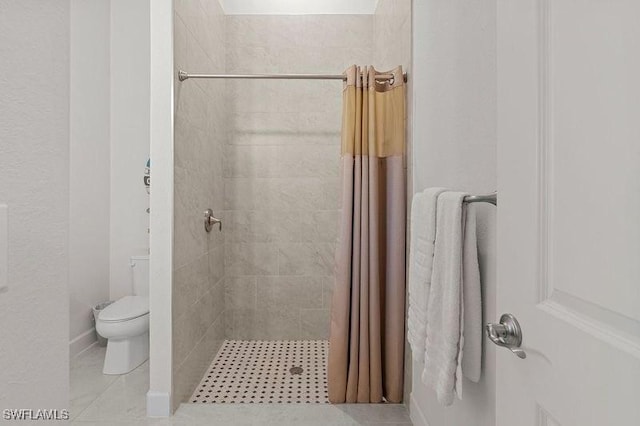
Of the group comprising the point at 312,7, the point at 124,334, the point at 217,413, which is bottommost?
the point at 217,413

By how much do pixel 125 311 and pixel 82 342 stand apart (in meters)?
0.65

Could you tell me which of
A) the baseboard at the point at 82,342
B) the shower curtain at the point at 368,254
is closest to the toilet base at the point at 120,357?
the baseboard at the point at 82,342

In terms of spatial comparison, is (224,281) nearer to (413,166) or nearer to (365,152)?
(365,152)

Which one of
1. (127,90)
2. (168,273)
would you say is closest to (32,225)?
(168,273)

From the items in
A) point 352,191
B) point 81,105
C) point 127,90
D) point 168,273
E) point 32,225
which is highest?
point 127,90

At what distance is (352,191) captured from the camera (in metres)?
2.04

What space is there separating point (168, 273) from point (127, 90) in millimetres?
1904

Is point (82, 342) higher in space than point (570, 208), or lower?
lower

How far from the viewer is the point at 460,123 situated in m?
1.33

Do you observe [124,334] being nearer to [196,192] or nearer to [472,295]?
[196,192]

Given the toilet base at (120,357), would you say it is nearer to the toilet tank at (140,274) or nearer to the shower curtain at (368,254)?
the toilet tank at (140,274)

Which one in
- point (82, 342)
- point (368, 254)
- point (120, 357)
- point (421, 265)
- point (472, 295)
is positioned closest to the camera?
point (472, 295)

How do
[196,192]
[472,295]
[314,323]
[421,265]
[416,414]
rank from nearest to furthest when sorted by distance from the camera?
1. [472,295]
2. [421,265]
3. [416,414]
4. [196,192]
5. [314,323]

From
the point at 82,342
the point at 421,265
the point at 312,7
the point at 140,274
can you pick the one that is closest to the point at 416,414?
the point at 421,265
